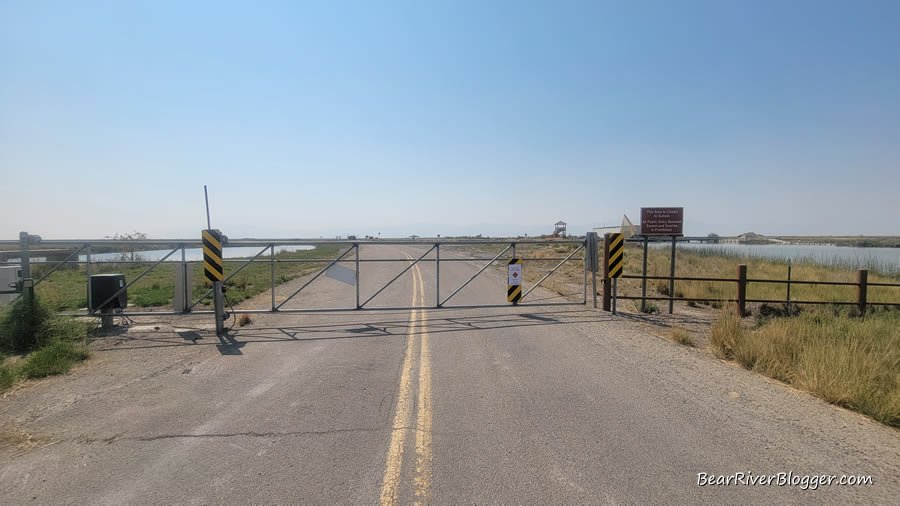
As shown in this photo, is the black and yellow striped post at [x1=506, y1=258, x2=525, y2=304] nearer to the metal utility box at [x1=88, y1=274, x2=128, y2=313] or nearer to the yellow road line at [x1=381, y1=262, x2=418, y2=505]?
the yellow road line at [x1=381, y1=262, x2=418, y2=505]

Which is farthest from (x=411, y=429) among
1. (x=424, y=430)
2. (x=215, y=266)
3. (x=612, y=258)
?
(x=612, y=258)

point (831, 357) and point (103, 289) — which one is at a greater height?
point (103, 289)

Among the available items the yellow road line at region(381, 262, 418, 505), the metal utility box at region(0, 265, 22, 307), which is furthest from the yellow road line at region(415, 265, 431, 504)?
the metal utility box at region(0, 265, 22, 307)

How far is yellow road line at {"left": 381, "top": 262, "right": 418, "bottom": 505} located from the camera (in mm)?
3480

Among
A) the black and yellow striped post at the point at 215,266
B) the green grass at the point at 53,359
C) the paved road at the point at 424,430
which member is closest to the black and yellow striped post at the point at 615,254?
the paved road at the point at 424,430

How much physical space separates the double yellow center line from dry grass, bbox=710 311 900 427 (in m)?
5.10

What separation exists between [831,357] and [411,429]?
6.12 metres

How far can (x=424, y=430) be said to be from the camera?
459cm

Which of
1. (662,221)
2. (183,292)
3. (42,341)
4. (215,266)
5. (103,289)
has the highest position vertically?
(662,221)

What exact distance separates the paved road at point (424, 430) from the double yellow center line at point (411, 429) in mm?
21

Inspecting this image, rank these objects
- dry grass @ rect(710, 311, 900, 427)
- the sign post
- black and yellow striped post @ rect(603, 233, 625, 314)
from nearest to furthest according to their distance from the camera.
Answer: dry grass @ rect(710, 311, 900, 427), black and yellow striped post @ rect(603, 233, 625, 314), the sign post

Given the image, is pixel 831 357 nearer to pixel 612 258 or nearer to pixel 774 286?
pixel 612 258

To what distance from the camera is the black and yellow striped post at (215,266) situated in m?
9.59

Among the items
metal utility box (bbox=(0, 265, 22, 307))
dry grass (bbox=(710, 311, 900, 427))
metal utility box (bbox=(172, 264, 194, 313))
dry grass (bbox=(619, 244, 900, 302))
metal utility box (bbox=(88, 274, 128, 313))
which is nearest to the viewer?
dry grass (bbox=(710, 311, 900, 427))
